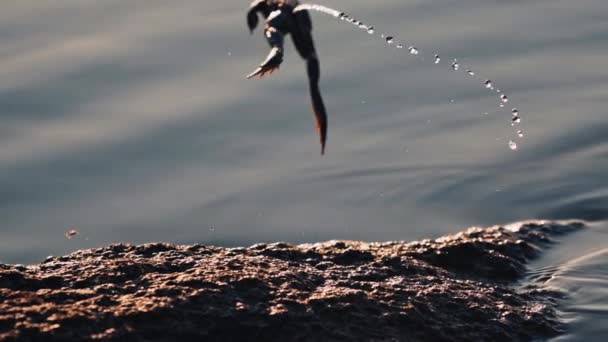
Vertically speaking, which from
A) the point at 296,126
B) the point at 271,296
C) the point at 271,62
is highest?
the point at 271,62

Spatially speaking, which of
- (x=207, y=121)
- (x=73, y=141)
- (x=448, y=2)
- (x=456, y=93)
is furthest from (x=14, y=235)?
(x=448, y=2)

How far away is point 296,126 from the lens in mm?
5422

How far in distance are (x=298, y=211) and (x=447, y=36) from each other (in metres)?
1.64

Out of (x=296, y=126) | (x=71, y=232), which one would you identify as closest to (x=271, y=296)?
(x=71, y=232)

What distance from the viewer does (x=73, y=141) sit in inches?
211

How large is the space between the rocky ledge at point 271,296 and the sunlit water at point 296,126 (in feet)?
2.16

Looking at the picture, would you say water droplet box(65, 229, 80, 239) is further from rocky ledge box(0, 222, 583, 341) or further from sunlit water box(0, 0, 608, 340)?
rocky ledge box(0, 222, 583, 341)

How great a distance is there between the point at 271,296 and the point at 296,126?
2.35 meters

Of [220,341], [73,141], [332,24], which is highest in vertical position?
[332,24]

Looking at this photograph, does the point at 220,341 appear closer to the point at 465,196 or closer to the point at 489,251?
the point at 489,251

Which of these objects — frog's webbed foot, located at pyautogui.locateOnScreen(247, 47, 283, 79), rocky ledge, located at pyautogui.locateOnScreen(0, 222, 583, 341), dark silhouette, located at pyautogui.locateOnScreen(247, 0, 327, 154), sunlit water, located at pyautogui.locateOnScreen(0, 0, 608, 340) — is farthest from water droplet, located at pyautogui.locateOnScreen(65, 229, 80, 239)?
frog's webbed foot, located at pyautogui.locateOnScreen(247, 47, 283, 79)

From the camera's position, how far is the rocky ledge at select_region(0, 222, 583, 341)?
2.94 m

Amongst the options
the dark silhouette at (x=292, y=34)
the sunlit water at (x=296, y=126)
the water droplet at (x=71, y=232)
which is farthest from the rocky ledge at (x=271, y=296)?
the water droplet at (x=71, y=232)

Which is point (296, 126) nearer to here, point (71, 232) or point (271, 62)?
point (71, 232)
